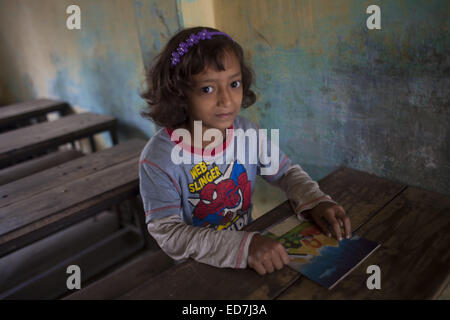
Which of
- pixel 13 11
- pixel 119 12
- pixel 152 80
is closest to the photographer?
pixel 152 80

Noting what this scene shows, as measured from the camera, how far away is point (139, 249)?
2691 millimetres

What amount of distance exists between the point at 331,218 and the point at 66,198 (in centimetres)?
126

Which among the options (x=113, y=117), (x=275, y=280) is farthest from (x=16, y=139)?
(x=275, y=280)

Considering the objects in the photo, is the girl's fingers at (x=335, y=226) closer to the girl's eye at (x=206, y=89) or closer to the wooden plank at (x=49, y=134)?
the girl's eye at (x=206, y=89)

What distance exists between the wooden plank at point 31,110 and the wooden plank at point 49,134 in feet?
1.93

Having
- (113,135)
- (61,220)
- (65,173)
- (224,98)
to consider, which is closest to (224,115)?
(224,98)

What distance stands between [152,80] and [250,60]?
2.34 ft

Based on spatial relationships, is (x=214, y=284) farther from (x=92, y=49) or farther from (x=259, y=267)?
Result: (x=92, y=49)

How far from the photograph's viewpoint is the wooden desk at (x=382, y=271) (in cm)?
89

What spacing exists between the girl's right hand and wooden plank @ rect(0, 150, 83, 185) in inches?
82.2

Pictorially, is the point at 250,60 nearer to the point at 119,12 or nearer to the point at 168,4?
the point at 168,4

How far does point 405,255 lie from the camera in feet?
3.26

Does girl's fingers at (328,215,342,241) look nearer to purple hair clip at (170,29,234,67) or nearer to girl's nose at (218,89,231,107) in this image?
girl's nose at (218,89,231,107)
